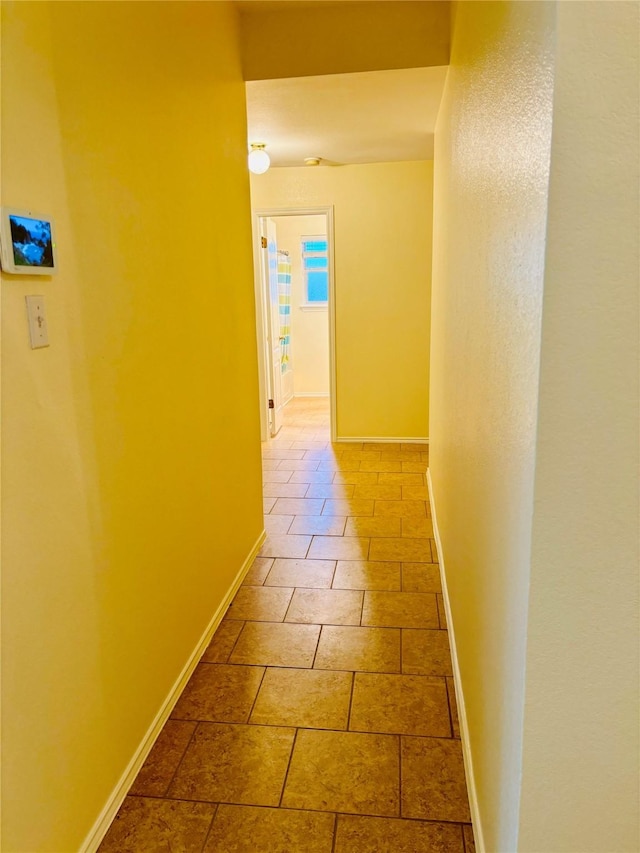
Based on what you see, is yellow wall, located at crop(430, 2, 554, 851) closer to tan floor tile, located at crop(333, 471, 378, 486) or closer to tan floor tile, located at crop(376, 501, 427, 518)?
tan floor tile, located at crop(376, 501, 427, 518)

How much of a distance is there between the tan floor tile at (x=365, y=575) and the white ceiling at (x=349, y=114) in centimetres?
241

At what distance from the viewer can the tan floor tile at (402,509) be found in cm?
381

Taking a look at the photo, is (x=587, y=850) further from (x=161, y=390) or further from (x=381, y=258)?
(x=381, y=258)

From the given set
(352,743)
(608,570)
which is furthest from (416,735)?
(608,570)

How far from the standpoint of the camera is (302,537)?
351 centimetres

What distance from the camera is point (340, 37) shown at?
2.83 meters

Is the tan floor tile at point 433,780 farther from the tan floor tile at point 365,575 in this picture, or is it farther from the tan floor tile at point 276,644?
the tan floor tile at point 365,575

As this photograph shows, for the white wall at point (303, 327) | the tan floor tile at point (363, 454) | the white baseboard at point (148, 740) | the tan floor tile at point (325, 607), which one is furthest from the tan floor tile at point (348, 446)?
the white baseboard at point (148, 740)

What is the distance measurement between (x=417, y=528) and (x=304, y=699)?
1.63 m

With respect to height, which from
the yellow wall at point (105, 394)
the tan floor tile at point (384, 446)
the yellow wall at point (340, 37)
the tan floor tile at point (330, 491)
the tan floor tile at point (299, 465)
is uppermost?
the yellow wall at point (340, 37)

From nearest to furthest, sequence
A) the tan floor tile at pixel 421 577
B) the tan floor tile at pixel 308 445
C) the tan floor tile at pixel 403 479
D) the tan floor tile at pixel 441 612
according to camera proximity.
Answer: the tan floor tile at pixel 441 612 < the tan floor tile at pixel 421 577 < the tan floor tile at pixel 403 479 < the tan floor tile at pixel 308 445

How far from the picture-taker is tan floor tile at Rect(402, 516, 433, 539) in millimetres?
3494

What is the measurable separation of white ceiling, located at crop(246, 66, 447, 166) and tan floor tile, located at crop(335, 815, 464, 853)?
2.99m

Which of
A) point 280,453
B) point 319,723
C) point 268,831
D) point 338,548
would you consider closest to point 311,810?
point 268,831
